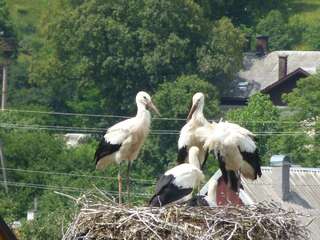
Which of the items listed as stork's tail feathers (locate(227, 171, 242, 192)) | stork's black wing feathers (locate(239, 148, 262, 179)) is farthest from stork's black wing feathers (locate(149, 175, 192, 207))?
stork's tail feathers (locate(227, 171, 242, 192))

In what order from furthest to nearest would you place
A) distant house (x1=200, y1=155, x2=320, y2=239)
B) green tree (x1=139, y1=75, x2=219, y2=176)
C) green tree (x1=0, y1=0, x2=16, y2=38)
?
green tree (x1=0, y1=0, x2=16, y2=38)
green tree (x1=139, y1=75, x2=219, y2=176)
distant house (x1=200, y1=155, x2=320, y2=239)

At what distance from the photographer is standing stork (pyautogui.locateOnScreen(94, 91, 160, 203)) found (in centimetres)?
2227

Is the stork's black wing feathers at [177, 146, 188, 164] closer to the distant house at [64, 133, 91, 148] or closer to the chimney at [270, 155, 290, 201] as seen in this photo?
the chimney at [270, 155, 290, 201]

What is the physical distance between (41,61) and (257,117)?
1578 centimetres

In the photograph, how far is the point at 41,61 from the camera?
71.3 m

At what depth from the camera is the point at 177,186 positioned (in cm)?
2086

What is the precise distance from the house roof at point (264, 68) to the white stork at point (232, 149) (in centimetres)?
4654

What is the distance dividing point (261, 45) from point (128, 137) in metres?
52.9

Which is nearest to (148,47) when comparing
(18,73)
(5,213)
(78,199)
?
(18,73)

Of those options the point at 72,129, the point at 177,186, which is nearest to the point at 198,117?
the point at 177,186

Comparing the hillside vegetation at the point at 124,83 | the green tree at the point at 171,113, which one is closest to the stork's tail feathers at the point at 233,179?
the hillside vegetation at the point at 124,83

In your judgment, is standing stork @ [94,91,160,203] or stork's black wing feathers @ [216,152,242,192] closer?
standing stork @ [94,91,160,203]

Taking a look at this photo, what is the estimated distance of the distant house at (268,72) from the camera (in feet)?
220

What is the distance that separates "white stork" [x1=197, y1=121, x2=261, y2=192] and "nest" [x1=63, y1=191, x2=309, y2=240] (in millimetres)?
2265
